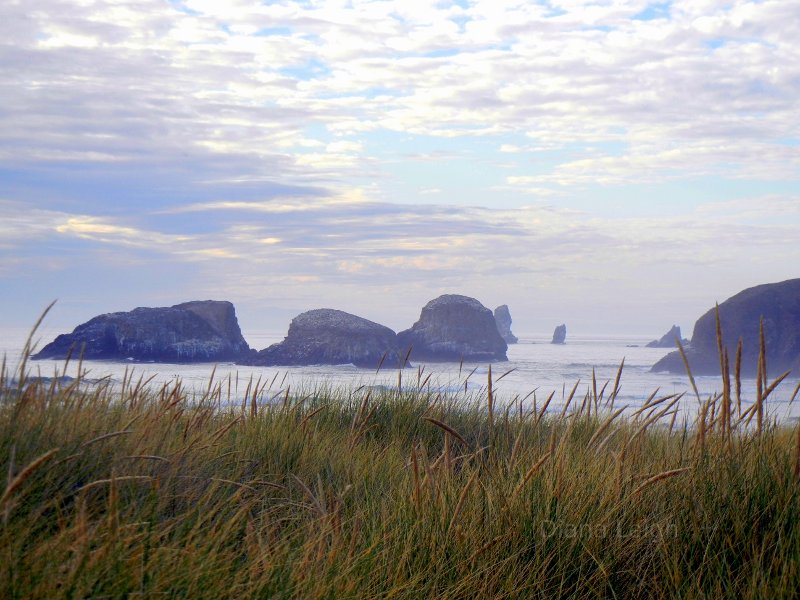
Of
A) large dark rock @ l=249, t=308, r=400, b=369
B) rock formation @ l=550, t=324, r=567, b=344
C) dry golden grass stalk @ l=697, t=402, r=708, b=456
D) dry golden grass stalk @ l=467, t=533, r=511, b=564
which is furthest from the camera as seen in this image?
rock formation @ l=550, t=324, r=567, b=344

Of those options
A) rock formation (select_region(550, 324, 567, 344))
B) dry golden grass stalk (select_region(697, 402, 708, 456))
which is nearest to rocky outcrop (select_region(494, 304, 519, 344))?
rock formation (select_region(550, 324, 567, 344))

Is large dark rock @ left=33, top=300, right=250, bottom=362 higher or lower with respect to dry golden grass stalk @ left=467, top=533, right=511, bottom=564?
higher

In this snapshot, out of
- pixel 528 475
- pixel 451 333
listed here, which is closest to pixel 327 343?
pixel 451 333

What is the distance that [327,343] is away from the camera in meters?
43.2

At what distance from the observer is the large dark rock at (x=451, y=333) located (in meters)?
47.0

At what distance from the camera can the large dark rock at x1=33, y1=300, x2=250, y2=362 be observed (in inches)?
1345

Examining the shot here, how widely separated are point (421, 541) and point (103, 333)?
34266mm

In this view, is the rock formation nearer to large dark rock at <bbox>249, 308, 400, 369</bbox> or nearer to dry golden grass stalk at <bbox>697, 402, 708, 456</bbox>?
large dark rock at <bbox>249, 308, 400, 369</bbox>

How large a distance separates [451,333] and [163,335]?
1858 cm

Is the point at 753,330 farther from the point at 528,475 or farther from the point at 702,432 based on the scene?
the point at 528,475

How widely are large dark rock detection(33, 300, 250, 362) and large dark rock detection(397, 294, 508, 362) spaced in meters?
11.6

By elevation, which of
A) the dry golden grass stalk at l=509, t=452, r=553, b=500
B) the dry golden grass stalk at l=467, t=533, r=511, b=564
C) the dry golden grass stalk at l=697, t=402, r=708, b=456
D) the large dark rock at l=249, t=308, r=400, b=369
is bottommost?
the dry golden grass stalk at l=467, t=533, r=511, b=564

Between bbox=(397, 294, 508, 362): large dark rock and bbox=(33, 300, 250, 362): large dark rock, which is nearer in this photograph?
bbox=(33, 300, 250, 362): large dark rock

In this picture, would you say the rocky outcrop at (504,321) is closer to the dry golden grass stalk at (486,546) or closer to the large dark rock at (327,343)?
the large dark rock at (327,343)
